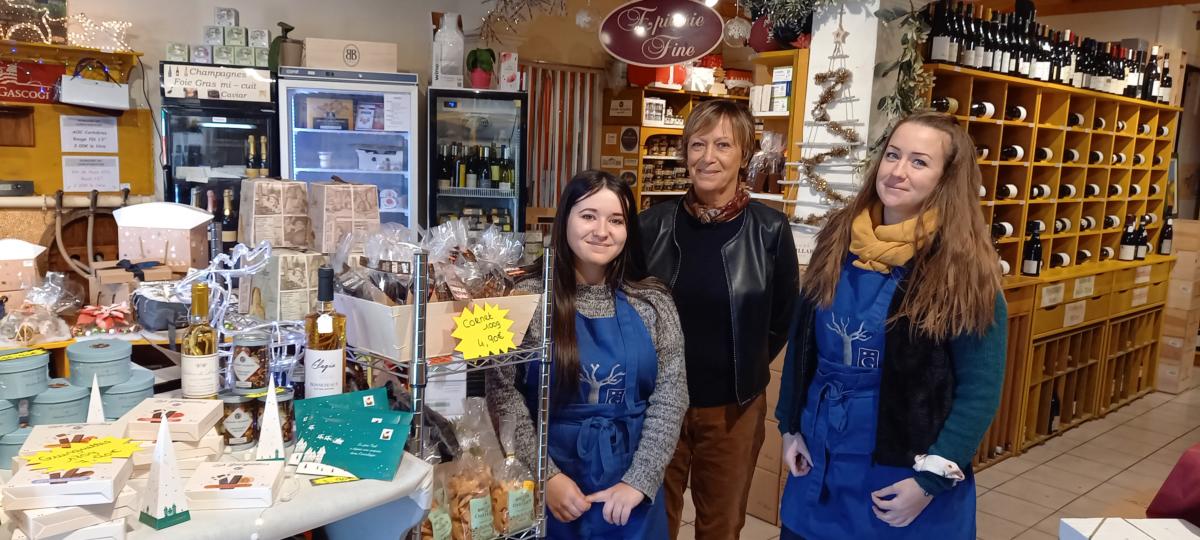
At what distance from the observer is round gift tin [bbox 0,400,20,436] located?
159cm

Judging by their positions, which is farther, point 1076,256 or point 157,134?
point 1076,256

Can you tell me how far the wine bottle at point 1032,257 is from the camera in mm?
4879

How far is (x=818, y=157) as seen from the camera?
385 cm

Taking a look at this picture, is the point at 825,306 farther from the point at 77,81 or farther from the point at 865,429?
the point at 77,81

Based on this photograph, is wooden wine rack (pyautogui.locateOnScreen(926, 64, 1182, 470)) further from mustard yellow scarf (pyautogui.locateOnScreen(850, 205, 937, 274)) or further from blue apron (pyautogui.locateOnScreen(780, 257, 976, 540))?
blue apron (pyautogui.locateOnScreen(780, 257, 976, 540))

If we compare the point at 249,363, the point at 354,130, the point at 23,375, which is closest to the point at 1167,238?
the point at 354,130

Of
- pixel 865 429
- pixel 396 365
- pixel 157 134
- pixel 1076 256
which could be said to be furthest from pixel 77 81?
pixel 1076 256

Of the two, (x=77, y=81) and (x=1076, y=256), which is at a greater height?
(x=77, y=81)

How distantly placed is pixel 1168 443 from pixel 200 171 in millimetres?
6287

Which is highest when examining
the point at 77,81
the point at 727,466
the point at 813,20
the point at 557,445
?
the point at 813,20

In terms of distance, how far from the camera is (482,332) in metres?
1.77

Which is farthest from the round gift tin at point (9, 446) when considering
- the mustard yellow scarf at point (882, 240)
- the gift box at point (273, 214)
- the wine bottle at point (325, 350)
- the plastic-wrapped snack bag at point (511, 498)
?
the mustard yellow scarf at point (882, 240)

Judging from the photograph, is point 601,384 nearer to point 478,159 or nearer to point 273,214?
point 273,214

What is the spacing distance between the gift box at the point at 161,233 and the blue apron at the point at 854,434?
2.16 m
